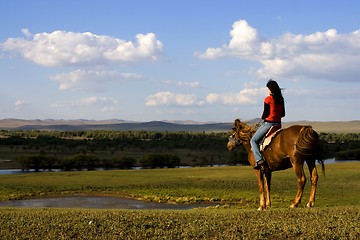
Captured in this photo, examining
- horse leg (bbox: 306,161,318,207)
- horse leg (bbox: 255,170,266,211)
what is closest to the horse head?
horse leg (bbox: 255,170,266,211)

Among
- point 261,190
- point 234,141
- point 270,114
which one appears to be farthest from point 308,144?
point 234,141

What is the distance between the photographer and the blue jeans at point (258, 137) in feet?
48.5

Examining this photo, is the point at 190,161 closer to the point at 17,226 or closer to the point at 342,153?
the point at 342,153

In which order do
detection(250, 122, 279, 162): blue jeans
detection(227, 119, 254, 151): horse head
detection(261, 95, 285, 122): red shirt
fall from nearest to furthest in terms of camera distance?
detection(261, 95, 285, 122): red shirt < detection(250, 122, 279, 162): blue jeans < detection(227, 119, 254, 151): horse head

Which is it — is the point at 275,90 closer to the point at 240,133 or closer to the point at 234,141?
the point at 240,133

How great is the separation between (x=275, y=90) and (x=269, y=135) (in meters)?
1.51

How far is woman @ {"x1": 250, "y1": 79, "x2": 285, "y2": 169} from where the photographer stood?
1459 centimetres

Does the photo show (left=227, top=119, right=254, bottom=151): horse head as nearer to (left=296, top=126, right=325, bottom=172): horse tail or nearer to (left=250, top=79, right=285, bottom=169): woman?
(left=250, top=79, right=285, bottom=169): woman

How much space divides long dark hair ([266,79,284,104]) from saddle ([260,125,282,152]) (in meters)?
0.87

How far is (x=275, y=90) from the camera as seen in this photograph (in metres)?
14.5

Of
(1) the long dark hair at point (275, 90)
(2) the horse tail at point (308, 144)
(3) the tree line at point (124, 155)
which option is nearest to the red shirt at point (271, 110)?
(1) the long dark hair at point (275, 90)

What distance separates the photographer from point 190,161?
298ft

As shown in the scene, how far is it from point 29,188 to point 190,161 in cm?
5290

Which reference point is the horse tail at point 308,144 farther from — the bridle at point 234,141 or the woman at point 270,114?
the bridle at point 234,141
